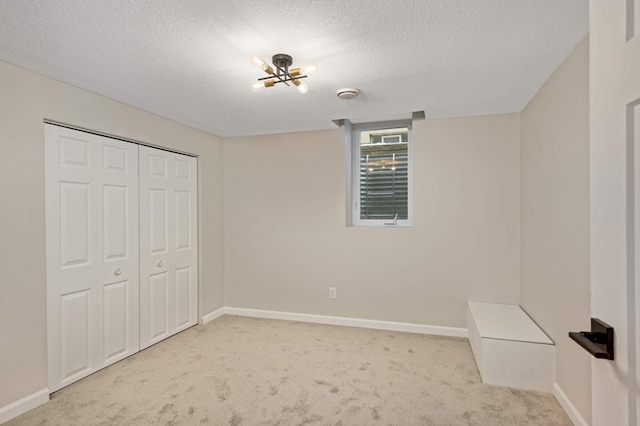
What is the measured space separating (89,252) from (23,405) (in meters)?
1.09

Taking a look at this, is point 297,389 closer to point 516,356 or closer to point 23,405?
point 516,356

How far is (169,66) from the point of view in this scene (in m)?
2.18

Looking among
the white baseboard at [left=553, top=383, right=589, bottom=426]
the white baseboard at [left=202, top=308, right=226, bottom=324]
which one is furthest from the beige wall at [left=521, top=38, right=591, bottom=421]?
the white baseboard at [left=202, top=308, right=226, bottom=324]

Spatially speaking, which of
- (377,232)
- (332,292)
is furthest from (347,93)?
(332,292)

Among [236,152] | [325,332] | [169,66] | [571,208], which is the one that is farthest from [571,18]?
[236,152]

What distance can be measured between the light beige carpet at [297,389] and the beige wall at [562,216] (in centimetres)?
45

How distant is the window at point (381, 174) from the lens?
378 centimetres

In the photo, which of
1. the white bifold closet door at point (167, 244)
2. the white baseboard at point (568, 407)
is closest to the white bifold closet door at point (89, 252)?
the white bifold closet door at point (167, 244)

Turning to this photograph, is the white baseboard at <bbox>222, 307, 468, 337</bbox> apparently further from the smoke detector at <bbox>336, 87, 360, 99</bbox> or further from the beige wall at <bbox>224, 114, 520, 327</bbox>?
the smoke detector at <bbox>336, 87, 360, 99</bbox>

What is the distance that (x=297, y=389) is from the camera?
2391 millimetres

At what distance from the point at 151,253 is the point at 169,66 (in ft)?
6.17

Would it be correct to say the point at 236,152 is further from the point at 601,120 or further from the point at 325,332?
the point at 601,120

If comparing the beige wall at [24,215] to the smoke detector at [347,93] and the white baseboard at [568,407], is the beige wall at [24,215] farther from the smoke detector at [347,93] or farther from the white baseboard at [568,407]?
the white baseboard at [568,407]

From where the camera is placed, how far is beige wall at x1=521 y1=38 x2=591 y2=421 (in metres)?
1.86
